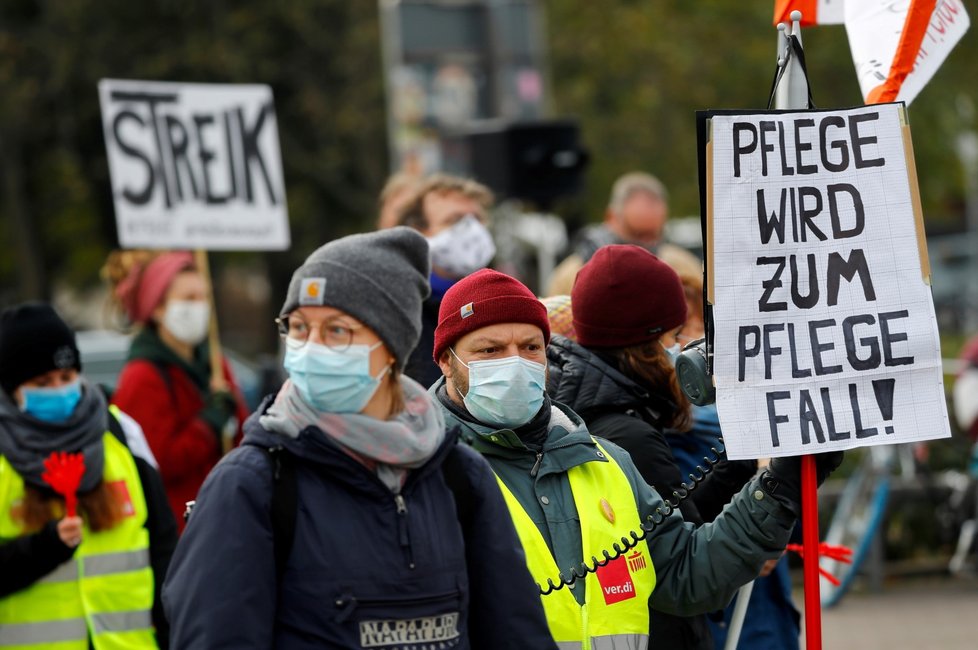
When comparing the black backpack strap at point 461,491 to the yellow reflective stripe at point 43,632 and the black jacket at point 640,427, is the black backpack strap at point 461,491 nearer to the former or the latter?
the black jacket at point 640,427

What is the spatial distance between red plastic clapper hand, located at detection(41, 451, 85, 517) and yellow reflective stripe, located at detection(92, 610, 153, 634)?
0.35 m

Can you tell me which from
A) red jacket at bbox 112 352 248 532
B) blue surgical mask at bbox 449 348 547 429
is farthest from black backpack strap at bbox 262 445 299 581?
red jacket at bbox 112 352 248 532

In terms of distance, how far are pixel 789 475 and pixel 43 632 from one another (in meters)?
2.49

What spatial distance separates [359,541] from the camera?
3.11 m

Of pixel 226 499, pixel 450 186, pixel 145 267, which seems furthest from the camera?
pixel 145 267

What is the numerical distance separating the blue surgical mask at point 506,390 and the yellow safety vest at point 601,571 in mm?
191

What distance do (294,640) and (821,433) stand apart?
1489 millimetres

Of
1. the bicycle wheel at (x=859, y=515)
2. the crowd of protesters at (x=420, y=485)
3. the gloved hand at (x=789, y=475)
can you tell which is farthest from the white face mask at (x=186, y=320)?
the bicycle wheel at (x=859, y=515)

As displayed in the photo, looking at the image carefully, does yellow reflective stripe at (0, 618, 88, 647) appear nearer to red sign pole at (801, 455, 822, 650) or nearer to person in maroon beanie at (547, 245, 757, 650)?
person in maroon beanie at (547, 245, 757, 650)

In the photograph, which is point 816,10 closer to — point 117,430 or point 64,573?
point 117,430

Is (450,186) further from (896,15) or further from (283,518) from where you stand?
(283,518)

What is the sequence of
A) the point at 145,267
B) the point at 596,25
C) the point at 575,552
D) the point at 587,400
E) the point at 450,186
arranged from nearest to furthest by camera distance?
1. the point at 575,552
2. the point at 587,400
3. the point at 450,186
4. the point at 145,267
5. the point at 596,25

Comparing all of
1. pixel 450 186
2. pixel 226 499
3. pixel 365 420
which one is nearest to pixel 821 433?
pixel 365 420

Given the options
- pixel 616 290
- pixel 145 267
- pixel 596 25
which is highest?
pixel 596 25
